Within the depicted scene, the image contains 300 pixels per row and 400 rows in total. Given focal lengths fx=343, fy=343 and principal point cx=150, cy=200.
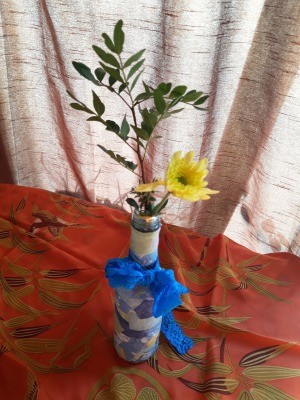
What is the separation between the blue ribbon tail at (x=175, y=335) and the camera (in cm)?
67

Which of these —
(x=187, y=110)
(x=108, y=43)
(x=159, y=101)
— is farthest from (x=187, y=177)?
(x=187, y=110)

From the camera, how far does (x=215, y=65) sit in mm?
825

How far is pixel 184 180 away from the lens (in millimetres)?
470

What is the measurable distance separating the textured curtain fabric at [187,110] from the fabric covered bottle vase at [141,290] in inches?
18.6

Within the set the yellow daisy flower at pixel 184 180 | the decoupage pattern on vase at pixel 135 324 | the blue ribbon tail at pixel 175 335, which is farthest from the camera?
the blue ribbon tail at pixel 175 335

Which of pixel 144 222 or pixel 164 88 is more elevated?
pixel 164 88

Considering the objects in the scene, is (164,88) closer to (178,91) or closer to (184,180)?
(178,91)

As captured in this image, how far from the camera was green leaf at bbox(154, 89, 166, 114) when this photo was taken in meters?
0.47

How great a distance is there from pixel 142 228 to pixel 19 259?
1.50ft

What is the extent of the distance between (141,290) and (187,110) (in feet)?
1.71

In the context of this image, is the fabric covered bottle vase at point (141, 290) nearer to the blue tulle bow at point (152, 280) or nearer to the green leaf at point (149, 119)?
the blue tulle bow at point (152, 280)

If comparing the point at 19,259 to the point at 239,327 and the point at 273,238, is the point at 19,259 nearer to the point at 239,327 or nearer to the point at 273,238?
the point at 239,327

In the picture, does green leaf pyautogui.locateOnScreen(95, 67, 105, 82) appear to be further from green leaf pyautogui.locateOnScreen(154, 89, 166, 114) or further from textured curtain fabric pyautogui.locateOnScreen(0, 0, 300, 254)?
textured curtain fabric pyautogui.locateOnScreen(0, 0, 300, 254)

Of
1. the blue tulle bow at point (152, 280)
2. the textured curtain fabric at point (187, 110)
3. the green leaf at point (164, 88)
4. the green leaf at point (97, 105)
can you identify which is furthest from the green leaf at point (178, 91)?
the textured curtain fabric at point (187, 110)
